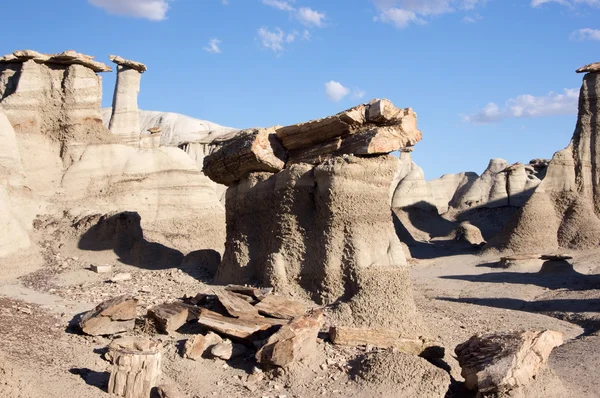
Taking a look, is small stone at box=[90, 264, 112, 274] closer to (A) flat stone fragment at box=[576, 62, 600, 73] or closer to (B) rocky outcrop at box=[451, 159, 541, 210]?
(A) flat stone fragment at box=[576, 62, 600, 73]

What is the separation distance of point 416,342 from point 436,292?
7315 millimetres

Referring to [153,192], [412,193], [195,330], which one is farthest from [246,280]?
[412,193]

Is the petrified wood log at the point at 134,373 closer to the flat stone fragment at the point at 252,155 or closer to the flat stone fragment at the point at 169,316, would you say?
the flat stone fragment at the point at 169,316

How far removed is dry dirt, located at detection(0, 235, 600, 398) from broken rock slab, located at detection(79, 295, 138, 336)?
0.36 feet

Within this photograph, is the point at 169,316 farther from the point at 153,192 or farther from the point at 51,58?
the point at 51,58

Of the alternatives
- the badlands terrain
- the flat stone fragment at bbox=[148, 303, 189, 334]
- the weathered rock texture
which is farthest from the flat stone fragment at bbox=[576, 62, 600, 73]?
the flat stone fragment at bbox=[148, 303, 189, 334]

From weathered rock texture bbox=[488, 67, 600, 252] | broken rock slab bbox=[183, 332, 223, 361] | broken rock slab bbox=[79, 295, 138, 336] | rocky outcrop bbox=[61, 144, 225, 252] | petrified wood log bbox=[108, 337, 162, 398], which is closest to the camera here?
petrified wood log bbox=[108, 337, 162, 398]

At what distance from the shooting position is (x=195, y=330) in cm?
709

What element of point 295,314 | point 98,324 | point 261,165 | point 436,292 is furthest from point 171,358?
point 436,292

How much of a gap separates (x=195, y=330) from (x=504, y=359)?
3.21 m

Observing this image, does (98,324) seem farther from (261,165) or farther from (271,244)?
(261,165)

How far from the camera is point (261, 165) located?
28.8ft

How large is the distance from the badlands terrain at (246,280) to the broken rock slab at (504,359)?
18 mm

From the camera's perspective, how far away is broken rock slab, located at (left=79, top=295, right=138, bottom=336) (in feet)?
22.4
